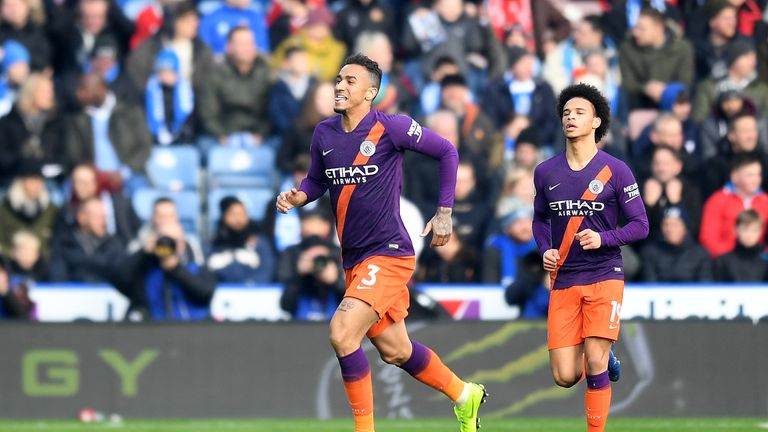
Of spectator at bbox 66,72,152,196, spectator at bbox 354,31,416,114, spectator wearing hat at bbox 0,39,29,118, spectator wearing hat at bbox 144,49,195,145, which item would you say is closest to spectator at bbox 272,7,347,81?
spectator at bbox 354,31,416,114

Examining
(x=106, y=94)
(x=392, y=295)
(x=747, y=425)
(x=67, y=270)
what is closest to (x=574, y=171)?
(x=392, y=295)

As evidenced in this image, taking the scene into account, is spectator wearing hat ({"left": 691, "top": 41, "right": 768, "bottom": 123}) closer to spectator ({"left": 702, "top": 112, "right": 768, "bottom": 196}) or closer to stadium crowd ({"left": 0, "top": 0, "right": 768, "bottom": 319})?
stadium crowd ({"left": 0, "top": 0, "right": 768, "bottom": 319})

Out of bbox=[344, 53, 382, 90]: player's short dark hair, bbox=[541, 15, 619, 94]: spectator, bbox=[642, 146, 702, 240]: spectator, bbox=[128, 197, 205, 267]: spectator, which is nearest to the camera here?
bbox=[344, 53, 382, 90]: player's short dark hair

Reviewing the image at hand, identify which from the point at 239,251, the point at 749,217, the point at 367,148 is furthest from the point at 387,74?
the point at 367,148

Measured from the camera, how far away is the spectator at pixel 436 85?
52.5ft

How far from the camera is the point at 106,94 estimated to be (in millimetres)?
15992

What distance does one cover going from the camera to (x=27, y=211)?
14844mm

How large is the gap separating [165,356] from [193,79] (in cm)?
405

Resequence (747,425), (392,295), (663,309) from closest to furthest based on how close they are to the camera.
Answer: (392,295), (747,425), (663,309)

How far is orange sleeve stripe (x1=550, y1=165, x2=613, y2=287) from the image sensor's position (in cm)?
961

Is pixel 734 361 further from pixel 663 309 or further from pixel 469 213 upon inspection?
pixel 469 213

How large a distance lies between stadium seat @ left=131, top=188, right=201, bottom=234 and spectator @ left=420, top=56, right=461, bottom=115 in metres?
2.54

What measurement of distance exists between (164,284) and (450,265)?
2.53 meters

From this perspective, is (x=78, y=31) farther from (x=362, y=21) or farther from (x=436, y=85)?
(x=436, y=85)
